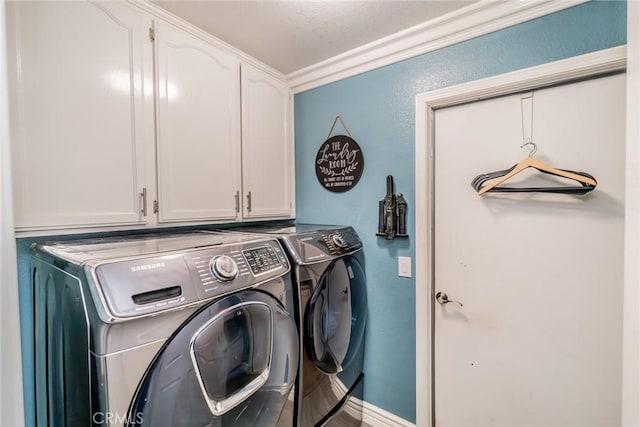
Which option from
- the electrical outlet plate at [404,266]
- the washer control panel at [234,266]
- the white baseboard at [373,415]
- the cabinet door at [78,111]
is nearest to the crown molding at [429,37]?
the cabinet door at [78,111]

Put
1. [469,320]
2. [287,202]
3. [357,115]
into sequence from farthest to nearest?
[287,202], [357,115], [469,320]

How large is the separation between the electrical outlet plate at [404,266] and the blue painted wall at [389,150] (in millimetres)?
31

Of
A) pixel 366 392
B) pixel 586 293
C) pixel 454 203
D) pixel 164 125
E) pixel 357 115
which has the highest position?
pixel 357 115

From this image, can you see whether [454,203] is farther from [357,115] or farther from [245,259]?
[245,259]

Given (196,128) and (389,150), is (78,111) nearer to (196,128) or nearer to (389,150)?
(196,128)

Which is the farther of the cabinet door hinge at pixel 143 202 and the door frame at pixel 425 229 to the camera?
the door frame at pixel 425 229

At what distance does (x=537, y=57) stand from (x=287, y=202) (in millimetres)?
1644

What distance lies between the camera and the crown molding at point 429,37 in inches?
52.2

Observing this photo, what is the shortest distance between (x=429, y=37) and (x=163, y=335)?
6.07 ft

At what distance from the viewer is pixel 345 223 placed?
1966 millimetres

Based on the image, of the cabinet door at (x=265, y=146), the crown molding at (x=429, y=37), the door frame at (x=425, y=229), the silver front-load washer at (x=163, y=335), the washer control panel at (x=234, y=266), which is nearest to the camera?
the silver front-load washer at (x=163, y=335)

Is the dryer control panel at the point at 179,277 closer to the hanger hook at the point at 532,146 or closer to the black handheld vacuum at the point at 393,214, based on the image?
the black handheld vacuum at the point at 393,214

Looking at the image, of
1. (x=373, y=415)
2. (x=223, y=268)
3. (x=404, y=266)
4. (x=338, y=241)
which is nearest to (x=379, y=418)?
(x=373, y=415)

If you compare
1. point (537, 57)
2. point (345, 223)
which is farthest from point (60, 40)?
point (537, 57)
